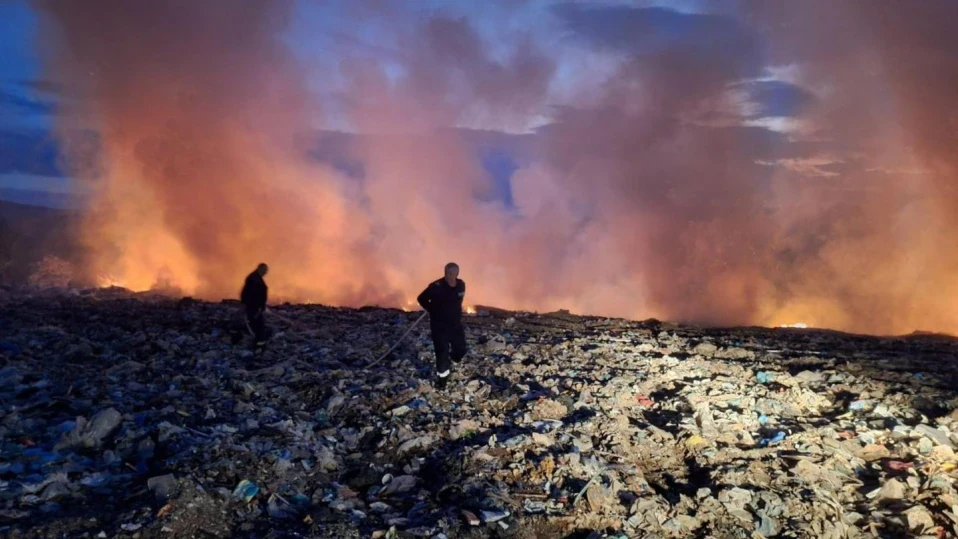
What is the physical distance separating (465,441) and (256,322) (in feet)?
14.9

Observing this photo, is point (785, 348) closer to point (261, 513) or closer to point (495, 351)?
point (495, 351)

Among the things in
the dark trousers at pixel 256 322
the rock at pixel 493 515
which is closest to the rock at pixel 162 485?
the rock at pixel 493 515

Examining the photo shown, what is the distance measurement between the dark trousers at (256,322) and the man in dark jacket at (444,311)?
3101 mm

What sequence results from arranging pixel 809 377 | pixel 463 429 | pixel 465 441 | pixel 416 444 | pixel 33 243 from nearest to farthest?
pixel 416 444
pixel 465 441
pixel 463 429
pixel 809 377
pixel 33 243

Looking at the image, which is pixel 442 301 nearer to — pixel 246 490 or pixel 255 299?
pixel 246 490

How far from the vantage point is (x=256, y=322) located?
855 centimetres

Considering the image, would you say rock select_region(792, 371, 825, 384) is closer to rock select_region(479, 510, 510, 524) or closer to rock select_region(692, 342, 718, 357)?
rock select_region(692, 342, 718, 357)

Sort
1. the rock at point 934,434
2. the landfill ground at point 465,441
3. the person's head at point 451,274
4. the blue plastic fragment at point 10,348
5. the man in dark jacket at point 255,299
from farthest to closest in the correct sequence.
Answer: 1. the man in dark jacket at point 255,299
2. the blue plastic fragment at point 10,348
3. the person's head at point 451,274
4. the rock at point 934,434
5. the landfill ground at point 465,441

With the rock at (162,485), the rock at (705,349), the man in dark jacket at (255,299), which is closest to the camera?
the rock at (162,485)

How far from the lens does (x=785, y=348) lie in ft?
33.2

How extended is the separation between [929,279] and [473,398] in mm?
16404

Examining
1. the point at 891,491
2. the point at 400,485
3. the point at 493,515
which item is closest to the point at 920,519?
the point at 891,491

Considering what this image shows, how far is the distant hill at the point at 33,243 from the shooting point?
18219mm

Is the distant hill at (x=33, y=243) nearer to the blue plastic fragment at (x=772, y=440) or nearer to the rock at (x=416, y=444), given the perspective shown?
the rock at (x=416, y=444)
